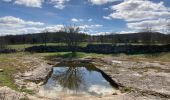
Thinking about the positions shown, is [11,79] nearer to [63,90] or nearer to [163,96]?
[63,90]

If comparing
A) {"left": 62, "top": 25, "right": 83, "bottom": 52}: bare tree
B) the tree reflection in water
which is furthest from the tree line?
the tree reflection in water

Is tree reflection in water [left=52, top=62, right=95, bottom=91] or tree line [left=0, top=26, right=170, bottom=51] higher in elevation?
tree line [left=0, top=26, right=170, bottom=51]

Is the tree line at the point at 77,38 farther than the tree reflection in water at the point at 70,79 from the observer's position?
Yes

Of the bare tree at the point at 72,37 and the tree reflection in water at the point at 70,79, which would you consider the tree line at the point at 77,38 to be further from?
the tree reflection in water at the point at 70,79

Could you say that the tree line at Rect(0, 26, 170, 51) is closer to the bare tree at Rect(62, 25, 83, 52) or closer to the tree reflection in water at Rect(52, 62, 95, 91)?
the bare tree at Rect(62, 25, 83, 52)

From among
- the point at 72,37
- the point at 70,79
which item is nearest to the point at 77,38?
the point at 72,37

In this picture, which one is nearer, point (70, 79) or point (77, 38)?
point (70, 79)

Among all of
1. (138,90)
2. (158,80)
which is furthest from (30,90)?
(158,80)

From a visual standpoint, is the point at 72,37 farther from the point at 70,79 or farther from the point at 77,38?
the point at 70,79

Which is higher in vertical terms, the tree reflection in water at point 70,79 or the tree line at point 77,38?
the tree line at point 77,38

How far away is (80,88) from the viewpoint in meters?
31.5

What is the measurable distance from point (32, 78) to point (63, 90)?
23.8ft

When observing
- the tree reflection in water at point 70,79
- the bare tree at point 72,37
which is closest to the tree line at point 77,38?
the bare tree at point 72,37

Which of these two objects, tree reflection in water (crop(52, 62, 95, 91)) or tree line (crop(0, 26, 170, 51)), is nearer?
tree reflection in water (crop(52, 62, 95, 91))
